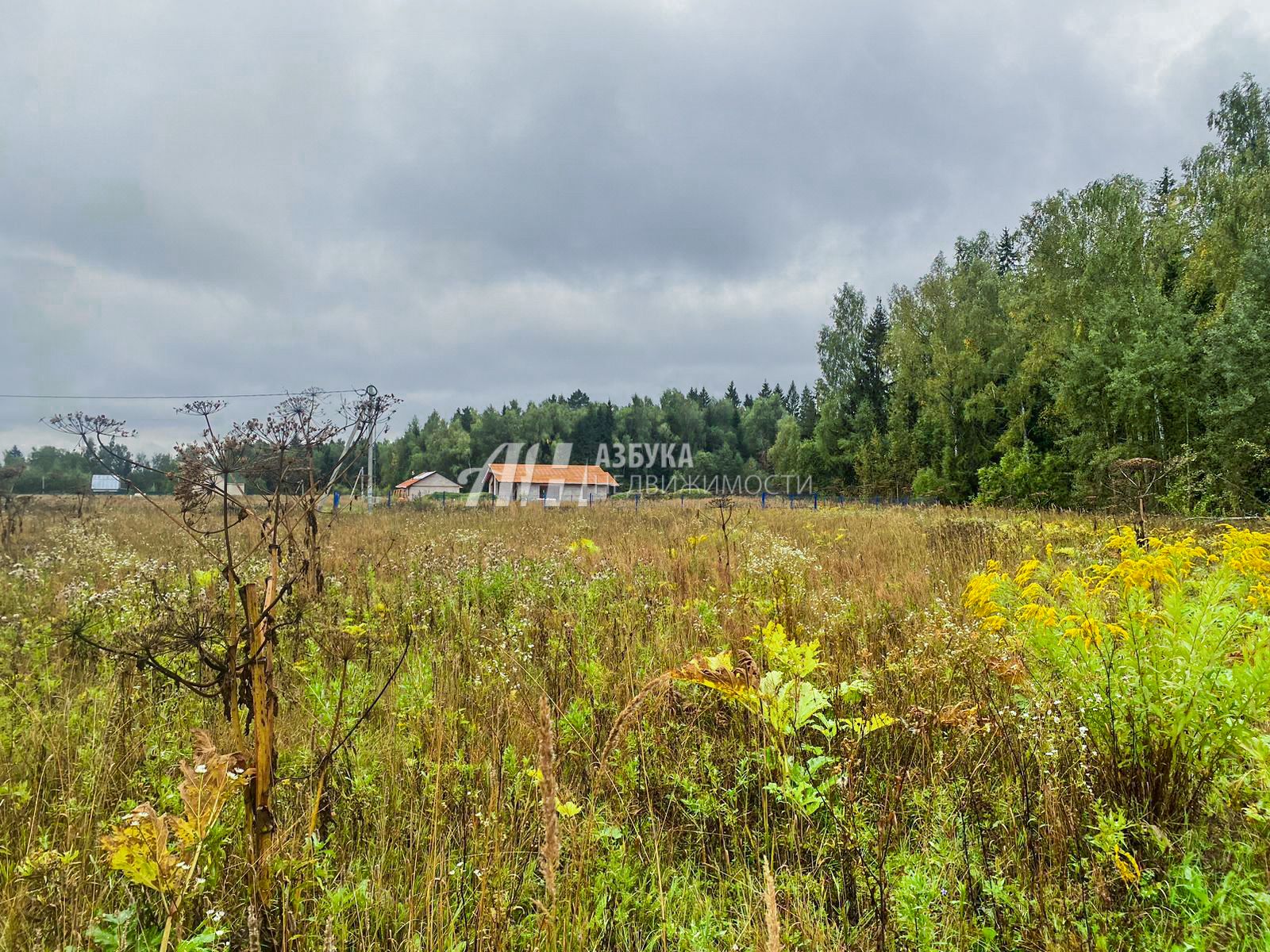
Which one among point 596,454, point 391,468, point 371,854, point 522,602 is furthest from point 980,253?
point 391,468

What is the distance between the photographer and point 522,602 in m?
4.95

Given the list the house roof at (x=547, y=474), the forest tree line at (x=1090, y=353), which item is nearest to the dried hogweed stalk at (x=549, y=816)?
the forest tree line at (x=1090, y=353)

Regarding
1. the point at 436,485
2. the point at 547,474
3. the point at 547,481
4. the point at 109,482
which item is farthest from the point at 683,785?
the point at 436,485

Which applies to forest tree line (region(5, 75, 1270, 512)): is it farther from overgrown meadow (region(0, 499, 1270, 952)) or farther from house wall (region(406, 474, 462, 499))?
house wall (region(406, 474, 462, 499))

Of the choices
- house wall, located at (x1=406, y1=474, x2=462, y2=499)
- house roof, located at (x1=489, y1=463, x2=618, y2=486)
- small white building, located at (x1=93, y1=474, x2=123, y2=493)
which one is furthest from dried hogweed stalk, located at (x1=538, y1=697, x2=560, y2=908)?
house wall, located at (x1=406, y1=474, x2=462, y2=499)

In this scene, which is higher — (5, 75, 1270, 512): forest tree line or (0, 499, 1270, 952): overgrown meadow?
(5, 75, 1270, 512): forest tree line

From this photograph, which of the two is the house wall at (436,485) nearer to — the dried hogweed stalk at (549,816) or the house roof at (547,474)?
the house roof at (547,474)

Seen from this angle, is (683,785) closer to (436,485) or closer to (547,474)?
(547,474)

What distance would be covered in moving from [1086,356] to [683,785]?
87.3 feet

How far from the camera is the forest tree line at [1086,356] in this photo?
17.5 metres

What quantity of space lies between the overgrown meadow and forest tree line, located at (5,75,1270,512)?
161cm

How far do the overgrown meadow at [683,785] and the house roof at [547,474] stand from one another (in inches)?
2192

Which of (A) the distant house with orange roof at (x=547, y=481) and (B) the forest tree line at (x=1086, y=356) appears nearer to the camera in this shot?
(B) the forest tree line at (x=1086, y=356)

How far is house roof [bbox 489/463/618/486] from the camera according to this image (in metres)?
59.7
